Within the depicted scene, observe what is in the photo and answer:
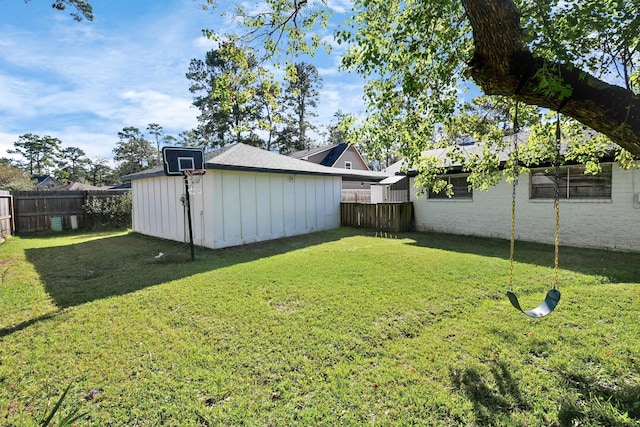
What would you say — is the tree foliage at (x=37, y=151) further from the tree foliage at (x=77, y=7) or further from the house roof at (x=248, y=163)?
the tree foliage at (x=77, y=7)

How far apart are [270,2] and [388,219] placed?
8.90 m

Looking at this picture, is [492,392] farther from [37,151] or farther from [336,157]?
[37,151]

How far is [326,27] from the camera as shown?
4512 mm

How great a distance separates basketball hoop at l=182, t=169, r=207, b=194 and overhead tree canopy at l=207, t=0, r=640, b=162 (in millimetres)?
4282

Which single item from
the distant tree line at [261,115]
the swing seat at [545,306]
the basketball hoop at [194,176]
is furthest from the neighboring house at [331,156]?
the swing seat at [545,306]

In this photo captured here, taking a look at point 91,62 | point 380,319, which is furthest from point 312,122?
point 380,319

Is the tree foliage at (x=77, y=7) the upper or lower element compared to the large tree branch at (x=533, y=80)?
upper

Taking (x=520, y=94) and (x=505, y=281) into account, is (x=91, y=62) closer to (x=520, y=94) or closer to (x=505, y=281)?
(x=520, y=94)

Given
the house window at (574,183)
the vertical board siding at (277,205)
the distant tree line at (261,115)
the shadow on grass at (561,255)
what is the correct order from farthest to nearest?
the distant tree line at (261,115), the vertical board siding at (277,205), the house window at (574,183), the shadow on grass at (561,255)

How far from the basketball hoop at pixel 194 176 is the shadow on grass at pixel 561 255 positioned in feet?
20.9

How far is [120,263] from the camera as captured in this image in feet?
23.2

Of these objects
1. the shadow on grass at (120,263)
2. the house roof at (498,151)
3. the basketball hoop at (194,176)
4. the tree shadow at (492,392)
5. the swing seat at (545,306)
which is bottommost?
the tree shadow at (492,392)

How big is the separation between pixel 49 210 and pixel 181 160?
9.33m

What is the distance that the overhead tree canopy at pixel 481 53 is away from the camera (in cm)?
221
